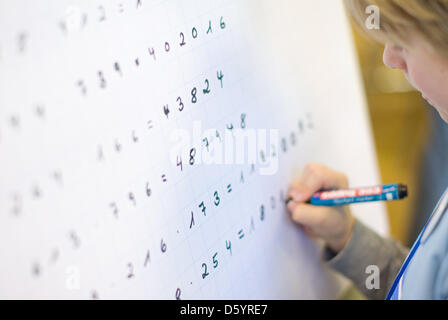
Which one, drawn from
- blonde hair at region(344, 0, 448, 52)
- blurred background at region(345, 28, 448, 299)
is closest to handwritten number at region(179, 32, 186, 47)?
blonde hair at region(344, 0, 448, 52)

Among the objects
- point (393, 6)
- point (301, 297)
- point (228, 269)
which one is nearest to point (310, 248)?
point (301, 297)

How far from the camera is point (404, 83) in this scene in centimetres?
194

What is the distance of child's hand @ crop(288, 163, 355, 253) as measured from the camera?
2.00 ft

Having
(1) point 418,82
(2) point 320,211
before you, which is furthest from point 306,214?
(1) point 418,82

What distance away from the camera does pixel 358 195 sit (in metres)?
0.60

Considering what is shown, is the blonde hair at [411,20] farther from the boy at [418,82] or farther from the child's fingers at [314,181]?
the child's fingers at [314,181]

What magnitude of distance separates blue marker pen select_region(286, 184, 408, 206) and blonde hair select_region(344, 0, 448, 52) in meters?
0.17

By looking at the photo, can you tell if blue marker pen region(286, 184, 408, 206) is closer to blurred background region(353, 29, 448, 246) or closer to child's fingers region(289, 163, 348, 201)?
child's fingers region(289, 163, 348, 201)

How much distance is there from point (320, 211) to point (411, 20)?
0.80ft

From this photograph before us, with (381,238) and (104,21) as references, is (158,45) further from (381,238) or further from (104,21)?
(381,238)

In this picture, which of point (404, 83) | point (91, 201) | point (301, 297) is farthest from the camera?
point (404, 83)

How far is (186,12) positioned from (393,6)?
16 cm

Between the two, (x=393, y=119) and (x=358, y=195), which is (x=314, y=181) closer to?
(x=358, y=195)

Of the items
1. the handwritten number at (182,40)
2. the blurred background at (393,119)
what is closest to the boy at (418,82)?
the handwritten number at (182,40)
